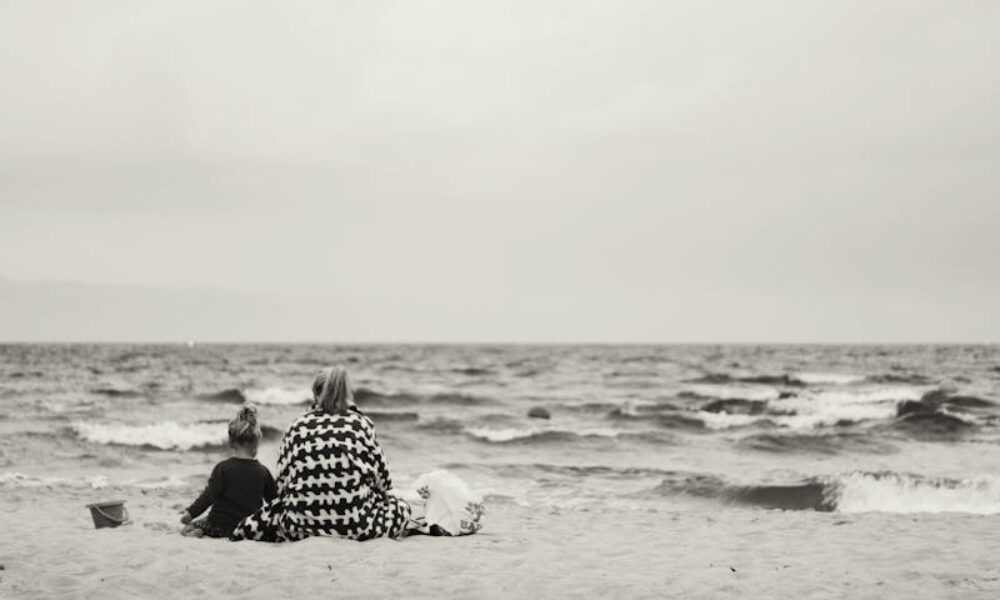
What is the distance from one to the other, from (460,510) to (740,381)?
122ft

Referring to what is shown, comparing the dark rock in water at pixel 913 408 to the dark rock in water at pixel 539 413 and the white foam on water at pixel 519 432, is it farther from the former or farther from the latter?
the dark rock in water at pixel 539 413

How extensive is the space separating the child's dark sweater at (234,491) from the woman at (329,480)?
100 mm

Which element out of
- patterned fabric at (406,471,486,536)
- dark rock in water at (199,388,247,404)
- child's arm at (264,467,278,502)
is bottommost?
dark rock in water at (199,388,247,404)

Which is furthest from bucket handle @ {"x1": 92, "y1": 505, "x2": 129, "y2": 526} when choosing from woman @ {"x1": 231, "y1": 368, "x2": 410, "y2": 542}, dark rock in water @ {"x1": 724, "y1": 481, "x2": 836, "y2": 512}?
dark rock in water @ {"x1": 724, "y1": 481, "x2": 836, "y2": 512}

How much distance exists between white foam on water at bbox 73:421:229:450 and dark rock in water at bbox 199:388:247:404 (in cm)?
946

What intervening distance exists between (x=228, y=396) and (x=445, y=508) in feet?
83.8

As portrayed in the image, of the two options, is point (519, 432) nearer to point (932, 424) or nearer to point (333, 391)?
point (932, 424)

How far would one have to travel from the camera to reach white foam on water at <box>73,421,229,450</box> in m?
18.3

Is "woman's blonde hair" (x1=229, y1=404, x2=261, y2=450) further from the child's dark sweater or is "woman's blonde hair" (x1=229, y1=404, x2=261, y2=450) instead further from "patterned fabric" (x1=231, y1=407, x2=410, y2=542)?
"patterned fabric" (x1=231, y1=407, x2=410, y2=542)

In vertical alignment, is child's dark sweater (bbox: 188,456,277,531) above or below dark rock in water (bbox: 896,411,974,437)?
above

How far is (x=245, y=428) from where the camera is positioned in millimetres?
7223

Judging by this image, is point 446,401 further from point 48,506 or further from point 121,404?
point 48,506

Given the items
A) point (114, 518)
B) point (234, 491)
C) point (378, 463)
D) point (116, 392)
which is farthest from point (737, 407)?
point (234, 491)

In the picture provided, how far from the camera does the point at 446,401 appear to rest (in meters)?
31.1
